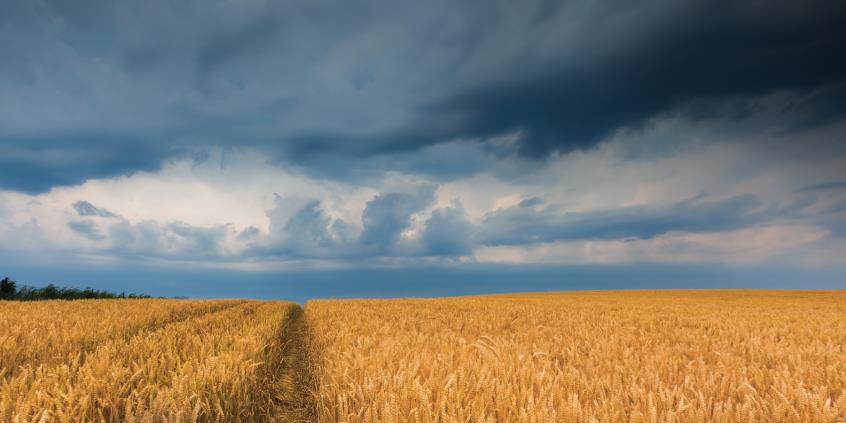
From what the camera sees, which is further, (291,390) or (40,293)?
(40,293)

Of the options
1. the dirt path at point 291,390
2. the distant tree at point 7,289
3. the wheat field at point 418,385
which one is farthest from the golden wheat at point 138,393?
the distant tree at point 7,289

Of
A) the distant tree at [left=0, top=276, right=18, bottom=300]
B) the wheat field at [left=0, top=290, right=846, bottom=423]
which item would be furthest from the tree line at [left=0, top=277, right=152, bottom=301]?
the wheat field at [left=0, top=290, right=846, bottom=423]

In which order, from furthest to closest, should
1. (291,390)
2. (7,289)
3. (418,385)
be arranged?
(7,289)
(291,390)
(418,385)

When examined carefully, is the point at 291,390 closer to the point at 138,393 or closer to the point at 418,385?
the point at 138,393

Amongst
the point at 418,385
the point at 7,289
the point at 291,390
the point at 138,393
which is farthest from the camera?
the point at 7,289

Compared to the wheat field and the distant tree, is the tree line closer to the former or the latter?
the distant tree

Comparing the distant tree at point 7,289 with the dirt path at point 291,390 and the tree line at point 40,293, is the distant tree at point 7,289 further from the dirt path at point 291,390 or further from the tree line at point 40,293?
the dirt path at point 291,390

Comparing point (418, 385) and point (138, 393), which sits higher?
point (418, 385)

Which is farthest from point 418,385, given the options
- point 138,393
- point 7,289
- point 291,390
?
point 7,289

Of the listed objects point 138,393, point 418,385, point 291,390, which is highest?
point 418,385

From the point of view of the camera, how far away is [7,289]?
971 inches

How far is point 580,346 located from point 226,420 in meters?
4.45

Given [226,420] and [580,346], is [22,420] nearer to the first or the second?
[226,420]

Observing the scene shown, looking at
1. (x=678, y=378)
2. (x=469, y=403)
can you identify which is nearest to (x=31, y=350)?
(x=469, y=403)
